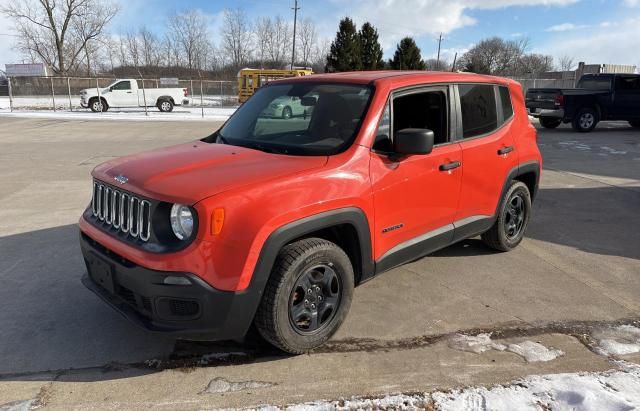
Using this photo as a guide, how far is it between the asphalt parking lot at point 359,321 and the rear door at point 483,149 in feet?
2.06

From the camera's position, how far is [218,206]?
258cm

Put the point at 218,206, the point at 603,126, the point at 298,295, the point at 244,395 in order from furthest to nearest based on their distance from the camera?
the point at 603,126, the point at 298,295, the point at 244,395, the point at 218,206

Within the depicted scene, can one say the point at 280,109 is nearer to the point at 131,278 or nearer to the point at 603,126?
the point at 131,278

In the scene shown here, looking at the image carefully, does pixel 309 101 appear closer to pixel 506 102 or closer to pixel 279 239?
pixel 279 239

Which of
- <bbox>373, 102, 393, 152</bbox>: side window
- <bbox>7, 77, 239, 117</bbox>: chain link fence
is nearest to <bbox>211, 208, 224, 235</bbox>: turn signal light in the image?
<bbox>373, 102, 393, 152</bbox>: side window

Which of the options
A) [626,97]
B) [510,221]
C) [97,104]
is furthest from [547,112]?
[97,104]

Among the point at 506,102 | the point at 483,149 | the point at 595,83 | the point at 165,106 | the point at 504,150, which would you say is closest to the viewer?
the point at 483,149

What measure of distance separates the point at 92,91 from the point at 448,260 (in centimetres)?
2835

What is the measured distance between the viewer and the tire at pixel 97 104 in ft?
92.1

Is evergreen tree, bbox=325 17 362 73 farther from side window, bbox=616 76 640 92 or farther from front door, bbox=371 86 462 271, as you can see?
front door, bbox=371 86 462 271

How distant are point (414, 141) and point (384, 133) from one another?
294 millimetres

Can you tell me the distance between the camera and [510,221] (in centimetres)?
500

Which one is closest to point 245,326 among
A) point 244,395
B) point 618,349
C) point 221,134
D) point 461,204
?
point 244,395

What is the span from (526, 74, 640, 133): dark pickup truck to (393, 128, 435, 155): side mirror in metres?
15.3
